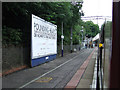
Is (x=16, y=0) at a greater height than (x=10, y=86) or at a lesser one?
greater

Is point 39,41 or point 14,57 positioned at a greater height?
point 39,41

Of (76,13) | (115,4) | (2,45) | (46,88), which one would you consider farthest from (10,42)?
(76,13)

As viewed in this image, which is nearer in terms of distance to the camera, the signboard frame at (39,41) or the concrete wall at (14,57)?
the concrete wall at (14,57)

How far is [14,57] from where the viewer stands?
975 cm

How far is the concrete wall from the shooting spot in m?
8.69

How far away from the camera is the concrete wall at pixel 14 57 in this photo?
869cm

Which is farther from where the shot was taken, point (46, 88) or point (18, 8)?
point (18, 8)

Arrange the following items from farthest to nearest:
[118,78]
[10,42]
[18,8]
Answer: [18,8]
[10,42]
[118,78]

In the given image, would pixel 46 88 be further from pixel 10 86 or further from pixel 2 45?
pixel 2 45

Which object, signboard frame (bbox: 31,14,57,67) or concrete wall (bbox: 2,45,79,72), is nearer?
concrete wall (bbox: 2,45,79,72)

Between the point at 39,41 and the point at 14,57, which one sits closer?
the point at 14,57

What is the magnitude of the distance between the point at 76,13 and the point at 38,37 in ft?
46.7

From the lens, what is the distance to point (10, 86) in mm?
6531

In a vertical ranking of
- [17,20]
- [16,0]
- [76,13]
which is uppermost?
[76,13]
